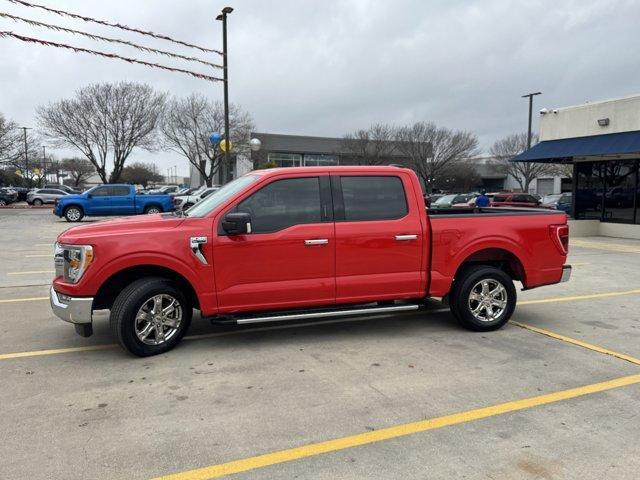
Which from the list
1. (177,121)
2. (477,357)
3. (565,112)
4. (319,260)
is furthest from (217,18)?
(177,121)

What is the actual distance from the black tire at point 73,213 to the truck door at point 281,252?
71.6ft

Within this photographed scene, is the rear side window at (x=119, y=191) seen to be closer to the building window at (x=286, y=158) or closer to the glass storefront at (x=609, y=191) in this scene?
the glass storefront at (x=609, y=191)

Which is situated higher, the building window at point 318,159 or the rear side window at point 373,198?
the building window at point 318,159

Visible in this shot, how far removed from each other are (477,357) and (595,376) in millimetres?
1054

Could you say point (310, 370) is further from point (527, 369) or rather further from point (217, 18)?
point (217, 18)

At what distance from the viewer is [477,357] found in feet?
17.4

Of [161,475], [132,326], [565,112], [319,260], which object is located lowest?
[161,475]

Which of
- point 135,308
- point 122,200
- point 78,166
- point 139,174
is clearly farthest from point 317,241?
point 139,174

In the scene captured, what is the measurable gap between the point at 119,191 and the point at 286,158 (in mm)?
35032

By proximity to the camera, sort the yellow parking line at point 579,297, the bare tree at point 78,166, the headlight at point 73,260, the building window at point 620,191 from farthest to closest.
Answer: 1. the bare tree at point 78,166
2. the building window at point 620,191
3. the yellow parking line at point 579,297
4. the headlight at point 73,260

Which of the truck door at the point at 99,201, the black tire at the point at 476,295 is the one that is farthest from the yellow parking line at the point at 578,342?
the truck door at the point at 99,201

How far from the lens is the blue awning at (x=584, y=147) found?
16219mm

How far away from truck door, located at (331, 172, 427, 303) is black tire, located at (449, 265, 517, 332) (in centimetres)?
49

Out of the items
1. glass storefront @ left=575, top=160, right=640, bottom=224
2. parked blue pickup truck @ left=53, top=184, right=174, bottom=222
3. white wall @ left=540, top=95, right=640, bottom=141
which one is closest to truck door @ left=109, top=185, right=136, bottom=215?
parked blue pickup truck @ left=53, top=184, right=174, bottom=222
